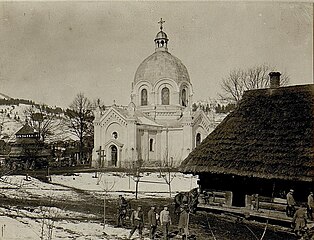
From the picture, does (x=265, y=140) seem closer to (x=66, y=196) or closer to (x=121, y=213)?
(x=121, y=213)

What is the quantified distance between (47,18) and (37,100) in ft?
2.59

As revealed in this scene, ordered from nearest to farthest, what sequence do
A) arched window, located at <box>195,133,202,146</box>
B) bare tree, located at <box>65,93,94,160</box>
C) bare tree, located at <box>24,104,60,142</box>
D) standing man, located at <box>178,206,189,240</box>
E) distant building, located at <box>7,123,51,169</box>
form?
standing man, located at <box>178,206,189,240</box> → bare tree, located at <box>65,93,94,160</box> → bare tree, located at <box>24,104,60,142</box> → distant building, located at <box>7,123,51,169</box> → arched window, located at <box>195,133,202,146</box>

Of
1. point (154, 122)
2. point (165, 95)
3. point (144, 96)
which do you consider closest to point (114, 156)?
point (154, 122)

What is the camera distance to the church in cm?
524

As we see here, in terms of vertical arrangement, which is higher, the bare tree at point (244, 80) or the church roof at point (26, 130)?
the bare tree at point (244, 80)

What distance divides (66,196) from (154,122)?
2.82 meters

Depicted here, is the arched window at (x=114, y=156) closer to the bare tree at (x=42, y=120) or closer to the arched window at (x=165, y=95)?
the bare tree at (x=42, y=120)

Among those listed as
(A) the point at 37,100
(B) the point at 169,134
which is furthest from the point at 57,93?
(B) the point at 169,134

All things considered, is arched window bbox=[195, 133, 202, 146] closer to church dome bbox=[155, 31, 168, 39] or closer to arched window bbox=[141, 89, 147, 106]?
arched window bbox=[141, 89, 147, 106]

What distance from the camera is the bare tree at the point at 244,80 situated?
4086 mm

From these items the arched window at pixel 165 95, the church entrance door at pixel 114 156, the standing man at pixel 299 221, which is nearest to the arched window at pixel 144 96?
the arched window at pixel 165 95

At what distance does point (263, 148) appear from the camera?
4.10 meters

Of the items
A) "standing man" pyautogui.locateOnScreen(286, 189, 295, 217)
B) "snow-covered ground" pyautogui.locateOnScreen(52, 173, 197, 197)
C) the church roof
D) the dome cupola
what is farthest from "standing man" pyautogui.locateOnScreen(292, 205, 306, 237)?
the church roof

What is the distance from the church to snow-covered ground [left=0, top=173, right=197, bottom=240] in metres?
0.28
